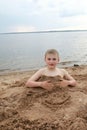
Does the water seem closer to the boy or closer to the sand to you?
the boy

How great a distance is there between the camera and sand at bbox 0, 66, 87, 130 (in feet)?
13.9

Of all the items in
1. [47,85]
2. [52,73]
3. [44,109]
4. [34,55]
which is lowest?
[34,55]

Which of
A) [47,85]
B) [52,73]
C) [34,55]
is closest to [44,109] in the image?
[47,85]

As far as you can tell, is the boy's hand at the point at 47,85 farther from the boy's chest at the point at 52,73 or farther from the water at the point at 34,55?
the water at the point at 34,55

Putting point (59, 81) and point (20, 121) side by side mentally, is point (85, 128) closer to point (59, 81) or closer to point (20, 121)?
point (20, 121)

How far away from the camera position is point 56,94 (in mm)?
4938

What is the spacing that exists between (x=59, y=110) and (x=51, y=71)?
120 centimetres

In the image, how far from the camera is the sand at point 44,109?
4230 mm

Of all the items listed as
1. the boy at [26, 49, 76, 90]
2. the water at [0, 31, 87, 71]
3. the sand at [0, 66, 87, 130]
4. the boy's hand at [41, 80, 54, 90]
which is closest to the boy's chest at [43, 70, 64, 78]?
the boy at [26, 49, 76, 90]

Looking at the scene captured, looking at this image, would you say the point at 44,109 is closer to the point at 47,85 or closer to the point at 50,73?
the point at 47,85

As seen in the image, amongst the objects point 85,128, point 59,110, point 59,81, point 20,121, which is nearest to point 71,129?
point 85,128

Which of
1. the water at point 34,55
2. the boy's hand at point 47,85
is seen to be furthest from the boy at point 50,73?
the water at point 34,55

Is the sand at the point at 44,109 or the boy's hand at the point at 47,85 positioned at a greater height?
the boy's hand at the point at 47,85

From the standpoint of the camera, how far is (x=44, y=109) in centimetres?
460
